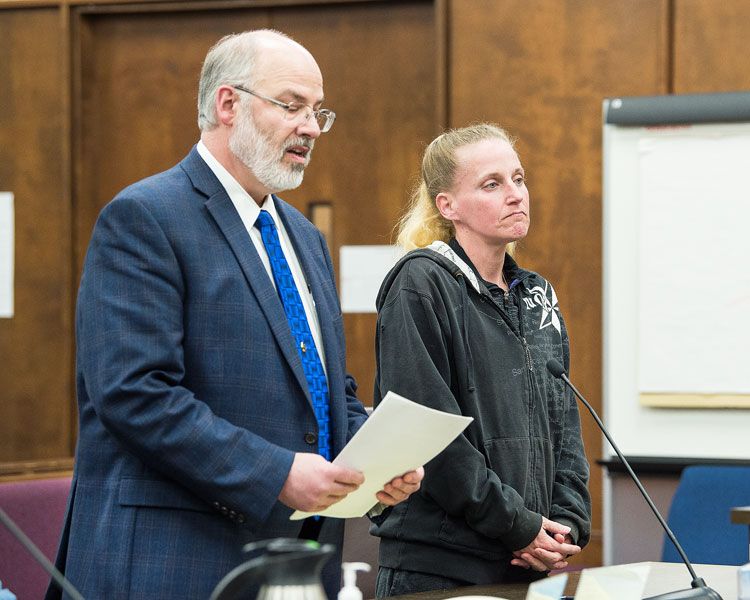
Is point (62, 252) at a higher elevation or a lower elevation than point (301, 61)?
lower

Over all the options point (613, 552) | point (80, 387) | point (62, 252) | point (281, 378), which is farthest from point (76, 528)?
point (62, 252)

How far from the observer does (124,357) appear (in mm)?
1635

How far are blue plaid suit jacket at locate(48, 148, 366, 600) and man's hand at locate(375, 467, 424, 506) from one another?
0.15 meters

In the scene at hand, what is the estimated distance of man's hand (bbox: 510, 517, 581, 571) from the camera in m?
2.06

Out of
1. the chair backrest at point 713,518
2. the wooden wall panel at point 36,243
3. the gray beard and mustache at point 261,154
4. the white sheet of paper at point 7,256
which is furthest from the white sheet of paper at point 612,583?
the white sheet of paper at point 7,256

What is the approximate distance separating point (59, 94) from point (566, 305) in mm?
2427

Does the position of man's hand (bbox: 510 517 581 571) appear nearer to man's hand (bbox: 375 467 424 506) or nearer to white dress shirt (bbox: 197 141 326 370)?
man's hand (bbox: 375 467 424 506)

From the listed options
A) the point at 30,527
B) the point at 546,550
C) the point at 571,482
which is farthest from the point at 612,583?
the point at 30,527

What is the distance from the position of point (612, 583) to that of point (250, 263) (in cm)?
76

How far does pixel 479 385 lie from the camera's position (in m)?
2.12

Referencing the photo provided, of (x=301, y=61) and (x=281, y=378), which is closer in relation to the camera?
(x=281, y=378)

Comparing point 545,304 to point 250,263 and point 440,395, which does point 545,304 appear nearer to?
point 440,395

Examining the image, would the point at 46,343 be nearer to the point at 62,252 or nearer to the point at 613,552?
the point at 62,252

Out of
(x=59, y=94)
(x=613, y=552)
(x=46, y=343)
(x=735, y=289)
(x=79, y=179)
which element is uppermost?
(x=59, y=94)
